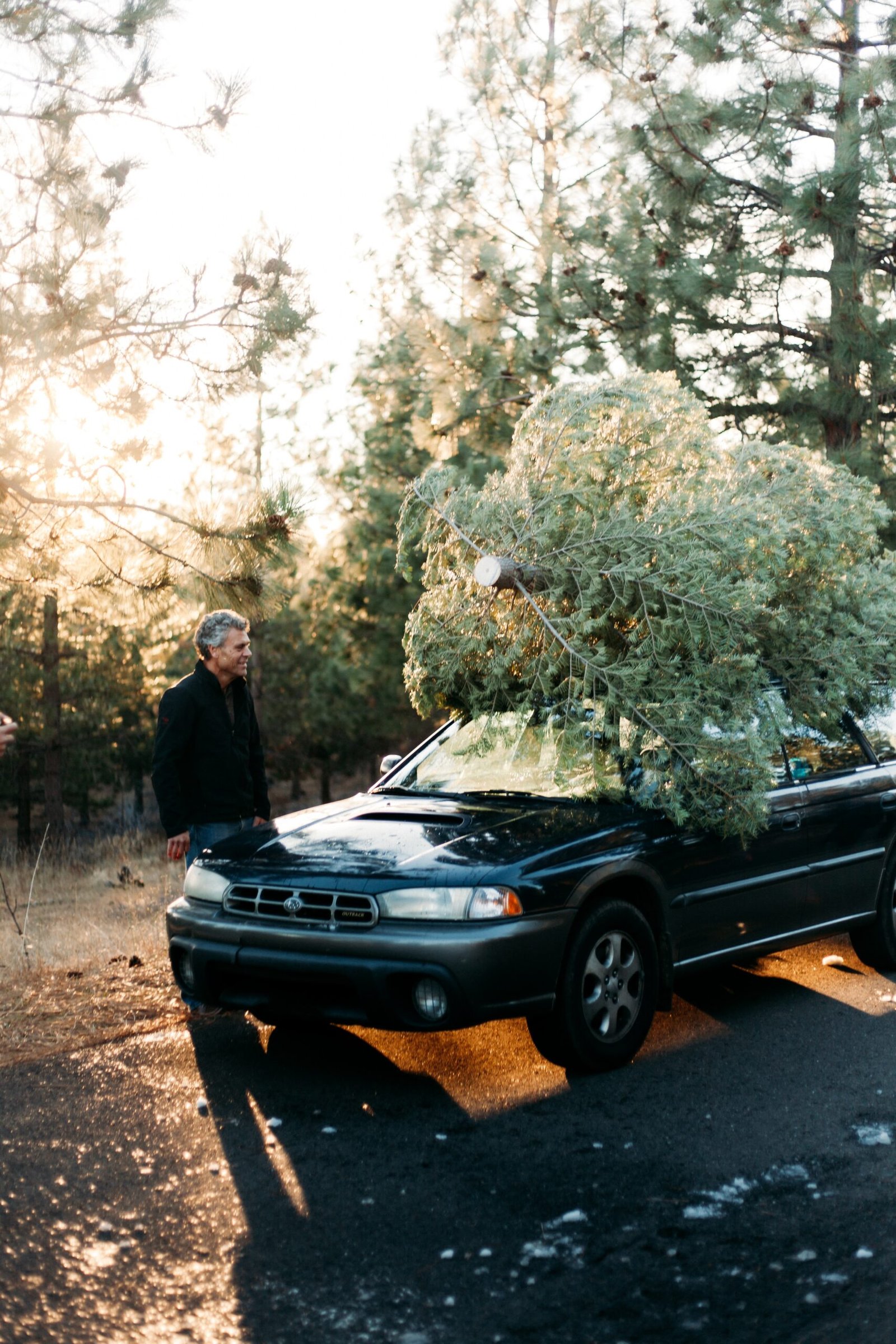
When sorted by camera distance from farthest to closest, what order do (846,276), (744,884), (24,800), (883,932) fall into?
(24,800), (846,276), (883,932), (744,884)

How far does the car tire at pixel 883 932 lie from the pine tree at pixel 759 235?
16.9ft

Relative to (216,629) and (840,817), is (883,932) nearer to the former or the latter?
(840,817)

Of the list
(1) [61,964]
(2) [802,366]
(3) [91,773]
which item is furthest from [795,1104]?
(3) [91,773]

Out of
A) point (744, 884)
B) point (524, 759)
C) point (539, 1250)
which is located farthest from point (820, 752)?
point (539, 1250)

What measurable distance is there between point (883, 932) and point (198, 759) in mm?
3679

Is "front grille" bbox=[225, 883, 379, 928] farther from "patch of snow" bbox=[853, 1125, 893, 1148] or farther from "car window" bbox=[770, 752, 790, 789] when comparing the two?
"car window" bbox=[770, 752, 790, 789]

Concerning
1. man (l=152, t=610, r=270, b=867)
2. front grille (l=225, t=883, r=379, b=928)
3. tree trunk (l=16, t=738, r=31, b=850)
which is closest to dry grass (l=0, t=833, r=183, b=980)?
man (l=152, t=610, r=270, b=867)

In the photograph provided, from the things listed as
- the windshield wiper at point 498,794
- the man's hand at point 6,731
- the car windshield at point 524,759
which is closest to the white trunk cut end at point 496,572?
the car windshield at point 524,759

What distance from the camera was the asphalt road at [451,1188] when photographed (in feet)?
11.5

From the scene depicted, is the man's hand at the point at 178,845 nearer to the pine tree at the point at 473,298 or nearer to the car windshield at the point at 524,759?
the car windshield at the point at 524,759

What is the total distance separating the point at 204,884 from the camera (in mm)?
5758

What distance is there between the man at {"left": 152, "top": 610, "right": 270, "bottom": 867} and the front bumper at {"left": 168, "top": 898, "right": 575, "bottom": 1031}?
1437 mm

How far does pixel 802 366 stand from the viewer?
12.2 m

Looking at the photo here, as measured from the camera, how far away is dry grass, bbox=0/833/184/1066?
624cm
